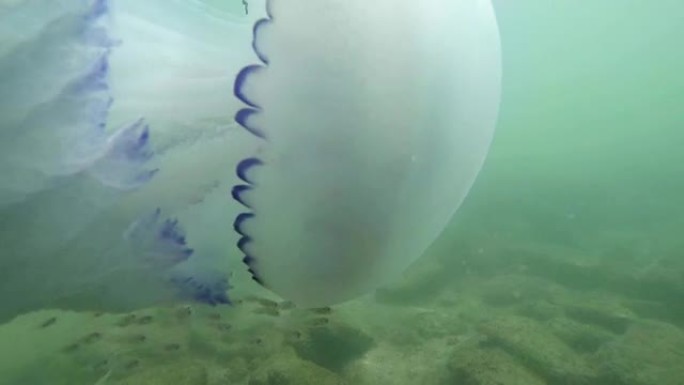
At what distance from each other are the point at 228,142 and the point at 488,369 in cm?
313

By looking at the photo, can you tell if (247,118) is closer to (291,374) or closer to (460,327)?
(291,374)

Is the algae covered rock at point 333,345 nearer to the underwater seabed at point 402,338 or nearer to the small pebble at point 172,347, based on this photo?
the underwater seabed at point 402,338

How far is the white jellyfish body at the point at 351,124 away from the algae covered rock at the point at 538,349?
10.5 feet

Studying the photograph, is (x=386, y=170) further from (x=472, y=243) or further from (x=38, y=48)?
(x=472, y=243)

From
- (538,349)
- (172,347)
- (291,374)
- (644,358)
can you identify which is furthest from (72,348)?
(644,358)

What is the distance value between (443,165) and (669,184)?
2212 centimetres

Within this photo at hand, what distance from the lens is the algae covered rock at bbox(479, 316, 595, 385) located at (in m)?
4.81

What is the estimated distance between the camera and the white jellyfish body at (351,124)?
1.79m

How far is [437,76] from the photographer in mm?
1971

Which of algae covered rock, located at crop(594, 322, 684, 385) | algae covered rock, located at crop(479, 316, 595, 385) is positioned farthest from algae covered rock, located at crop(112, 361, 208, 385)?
algae covered rock, located at crop(594, 322, 684, 385)

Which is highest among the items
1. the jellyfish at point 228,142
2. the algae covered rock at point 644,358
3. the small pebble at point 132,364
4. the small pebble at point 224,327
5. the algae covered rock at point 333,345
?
the jellyfish at point 228,142

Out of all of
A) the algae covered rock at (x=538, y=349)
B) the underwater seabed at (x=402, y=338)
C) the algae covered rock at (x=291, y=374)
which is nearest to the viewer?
the algae covered rock at (x=291, y=374)

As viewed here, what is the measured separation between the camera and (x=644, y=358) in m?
5.06

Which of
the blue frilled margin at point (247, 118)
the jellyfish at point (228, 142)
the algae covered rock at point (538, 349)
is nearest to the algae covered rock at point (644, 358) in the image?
the algae covered rock at point (538, 349)
